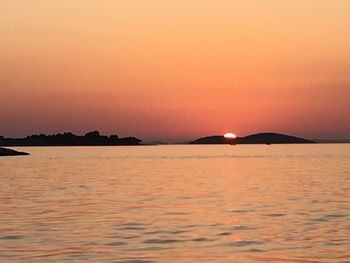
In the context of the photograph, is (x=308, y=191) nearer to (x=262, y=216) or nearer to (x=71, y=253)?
(x=262, y=216)

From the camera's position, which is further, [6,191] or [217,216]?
[6,191]

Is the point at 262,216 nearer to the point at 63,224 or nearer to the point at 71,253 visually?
the point at 63,224

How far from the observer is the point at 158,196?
54094mm

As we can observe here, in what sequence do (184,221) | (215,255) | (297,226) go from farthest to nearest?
(184,221), (297,226), (215,255)

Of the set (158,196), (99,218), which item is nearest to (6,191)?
(158,196)

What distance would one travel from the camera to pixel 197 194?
2191 inches

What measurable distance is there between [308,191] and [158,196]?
1293cm

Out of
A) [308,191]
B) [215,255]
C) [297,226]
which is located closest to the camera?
[215,255]

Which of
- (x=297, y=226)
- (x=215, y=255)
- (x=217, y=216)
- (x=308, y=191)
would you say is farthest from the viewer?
(x=308, y=191)

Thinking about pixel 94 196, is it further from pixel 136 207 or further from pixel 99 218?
pixel 99 218

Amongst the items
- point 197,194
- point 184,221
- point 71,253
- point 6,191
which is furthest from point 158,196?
point 71,253

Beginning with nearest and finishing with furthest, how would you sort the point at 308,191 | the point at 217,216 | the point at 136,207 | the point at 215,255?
the point at 215,255 < the point at 217,216 < the point at 136,207 < the point at 308,191

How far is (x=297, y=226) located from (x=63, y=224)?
1131 cm

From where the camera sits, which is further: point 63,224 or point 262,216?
point 262,216
